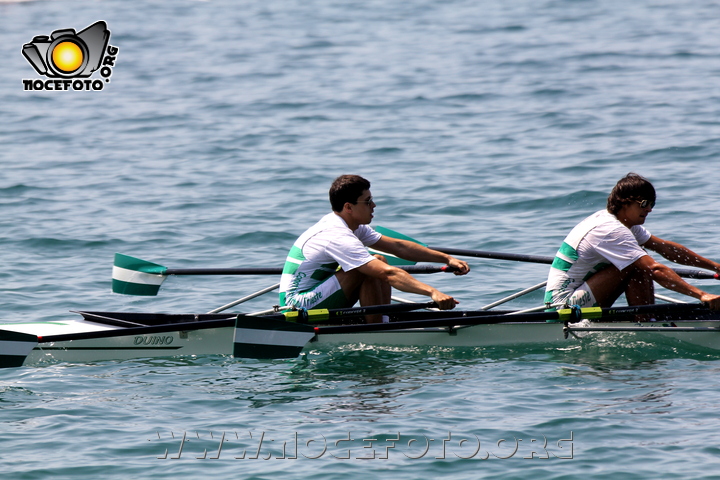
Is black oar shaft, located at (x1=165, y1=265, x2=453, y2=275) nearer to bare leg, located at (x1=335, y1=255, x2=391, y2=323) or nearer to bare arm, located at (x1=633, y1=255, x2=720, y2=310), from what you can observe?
bare leg, located at (x1=335, y1=255, x2=391, y2=323)

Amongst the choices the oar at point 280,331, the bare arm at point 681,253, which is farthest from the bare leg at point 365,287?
the bare arm at point 681,253

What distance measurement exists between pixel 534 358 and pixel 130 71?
61.9 feet

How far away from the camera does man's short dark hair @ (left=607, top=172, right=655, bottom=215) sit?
7859mm

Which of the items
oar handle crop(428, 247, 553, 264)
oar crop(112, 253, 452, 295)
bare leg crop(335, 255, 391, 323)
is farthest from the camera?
oar crop(112, 253, 452, 295)

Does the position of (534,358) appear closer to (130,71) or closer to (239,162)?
(239,162)

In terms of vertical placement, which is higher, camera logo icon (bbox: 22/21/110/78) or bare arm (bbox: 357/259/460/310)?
camera logo icon (bbox: 22/21/110/78)

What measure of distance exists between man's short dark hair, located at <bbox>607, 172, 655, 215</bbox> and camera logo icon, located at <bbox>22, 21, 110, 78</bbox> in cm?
1405

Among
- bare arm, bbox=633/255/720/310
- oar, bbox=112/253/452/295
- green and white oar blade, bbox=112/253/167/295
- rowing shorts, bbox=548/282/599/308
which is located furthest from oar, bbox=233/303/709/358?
green and white oar blade, bbox=112/253/167/295

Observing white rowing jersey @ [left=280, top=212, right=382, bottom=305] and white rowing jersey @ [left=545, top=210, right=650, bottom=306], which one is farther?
white rowing jersey @ [left=280, top=212, right=382, bottom=305]

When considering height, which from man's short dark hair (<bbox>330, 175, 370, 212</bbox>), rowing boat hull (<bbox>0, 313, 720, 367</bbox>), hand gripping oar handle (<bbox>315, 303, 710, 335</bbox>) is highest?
man's short dark hair (<bbox>330, 175, 370, 212</bbox>)

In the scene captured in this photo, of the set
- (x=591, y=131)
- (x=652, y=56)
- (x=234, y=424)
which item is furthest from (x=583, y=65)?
(x=234, y=424)

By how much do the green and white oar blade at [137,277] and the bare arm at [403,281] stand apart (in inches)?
118

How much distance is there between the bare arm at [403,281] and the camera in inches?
305

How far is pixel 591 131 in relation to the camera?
57.5ft
